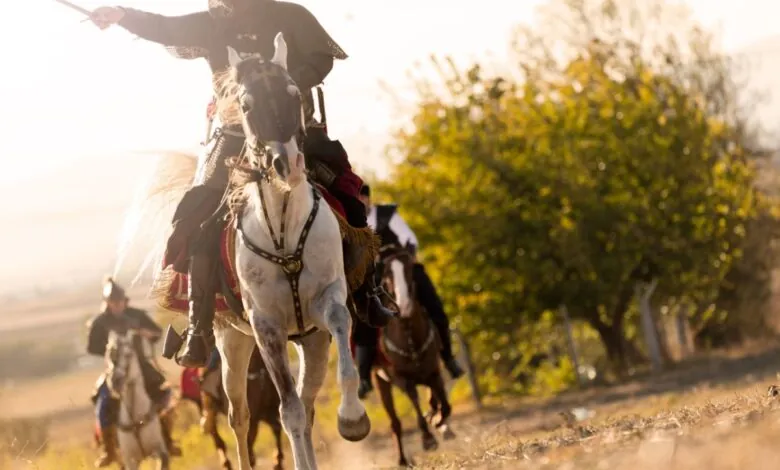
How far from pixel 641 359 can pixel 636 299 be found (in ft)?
11.2

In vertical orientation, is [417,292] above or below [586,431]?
above

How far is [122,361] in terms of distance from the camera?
57.0 feet

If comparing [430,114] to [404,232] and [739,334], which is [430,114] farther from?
[404,232]

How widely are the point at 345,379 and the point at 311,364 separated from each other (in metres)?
1.22

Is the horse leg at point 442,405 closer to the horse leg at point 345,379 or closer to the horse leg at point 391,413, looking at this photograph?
the horse leg at point 391,413

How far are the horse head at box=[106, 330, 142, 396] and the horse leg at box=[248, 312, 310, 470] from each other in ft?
26.7

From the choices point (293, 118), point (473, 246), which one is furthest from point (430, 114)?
point (293, 118)

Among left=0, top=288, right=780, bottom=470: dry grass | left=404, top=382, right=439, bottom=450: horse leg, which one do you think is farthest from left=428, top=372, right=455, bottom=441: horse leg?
left=0, top=288, right=780, bottom=470: dry grass

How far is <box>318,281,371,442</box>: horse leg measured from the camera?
29.4ft

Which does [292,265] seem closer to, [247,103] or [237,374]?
[247,103]

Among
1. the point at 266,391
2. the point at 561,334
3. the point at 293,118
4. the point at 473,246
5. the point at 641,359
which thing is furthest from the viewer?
the point at 561,334

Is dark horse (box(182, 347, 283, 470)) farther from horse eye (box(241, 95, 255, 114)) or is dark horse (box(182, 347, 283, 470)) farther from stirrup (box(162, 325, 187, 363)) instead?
horse eye (box(241, 95, 255, 114))

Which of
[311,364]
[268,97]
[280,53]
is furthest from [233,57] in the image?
[311,364]

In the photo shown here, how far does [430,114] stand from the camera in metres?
39.5
